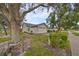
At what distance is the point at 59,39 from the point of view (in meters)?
1.28

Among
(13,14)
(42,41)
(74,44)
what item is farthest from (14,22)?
(74,44)

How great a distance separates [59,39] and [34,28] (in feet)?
0.75

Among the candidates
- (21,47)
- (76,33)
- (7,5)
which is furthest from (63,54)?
(7,5)

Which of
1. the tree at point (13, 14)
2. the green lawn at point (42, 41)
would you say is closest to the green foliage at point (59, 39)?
the green lawn at point (42, 41)

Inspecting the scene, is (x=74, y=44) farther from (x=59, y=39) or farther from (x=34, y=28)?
(x=34, y=28)

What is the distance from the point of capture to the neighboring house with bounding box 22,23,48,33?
4.19 feet

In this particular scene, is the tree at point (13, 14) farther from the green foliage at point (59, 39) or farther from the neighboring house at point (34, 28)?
the green foliage at point (59, 39)

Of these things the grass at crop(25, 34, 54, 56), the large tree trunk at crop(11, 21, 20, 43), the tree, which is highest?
the tree

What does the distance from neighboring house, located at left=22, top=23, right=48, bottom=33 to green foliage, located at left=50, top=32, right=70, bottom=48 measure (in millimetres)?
84

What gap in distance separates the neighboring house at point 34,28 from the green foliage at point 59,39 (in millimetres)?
84

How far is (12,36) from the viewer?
129 cm

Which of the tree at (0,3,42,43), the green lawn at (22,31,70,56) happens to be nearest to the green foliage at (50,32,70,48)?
the green lawn at (22,31,70,56)

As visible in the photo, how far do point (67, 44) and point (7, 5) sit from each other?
604 mm

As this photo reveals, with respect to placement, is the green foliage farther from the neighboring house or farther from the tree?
the tree
